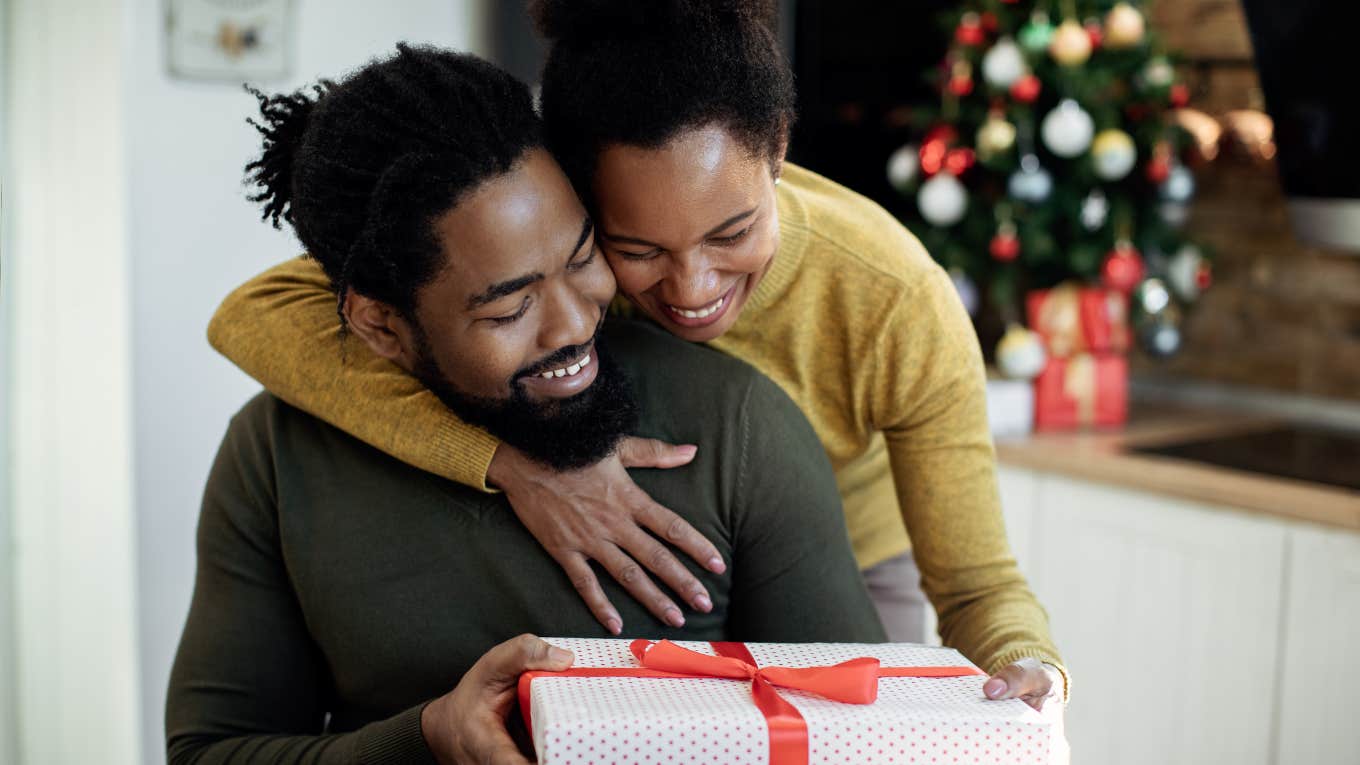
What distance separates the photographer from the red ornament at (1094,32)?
2615 millimetres

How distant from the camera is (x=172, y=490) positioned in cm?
267

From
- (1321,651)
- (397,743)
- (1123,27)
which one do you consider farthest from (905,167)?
(397,743)

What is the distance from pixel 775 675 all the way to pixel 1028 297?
2.06 m

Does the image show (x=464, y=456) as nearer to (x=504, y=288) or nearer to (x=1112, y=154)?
(x=504, y=288)

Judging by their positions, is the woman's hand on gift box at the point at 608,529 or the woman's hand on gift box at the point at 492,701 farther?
the woman's hand on gift box at the point at 608,529

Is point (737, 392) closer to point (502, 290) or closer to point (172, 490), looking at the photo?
point (502, 290)

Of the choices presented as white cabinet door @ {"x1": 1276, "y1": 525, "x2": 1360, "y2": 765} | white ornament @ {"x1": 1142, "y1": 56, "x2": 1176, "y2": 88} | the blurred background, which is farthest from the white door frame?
white cabinet door @ {"x1": 1276, "y1": 525, "x2": 1360, "y2": 765}

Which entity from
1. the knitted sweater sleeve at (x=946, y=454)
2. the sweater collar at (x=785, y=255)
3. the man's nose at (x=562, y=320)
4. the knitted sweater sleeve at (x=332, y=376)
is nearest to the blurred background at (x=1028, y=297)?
the knitted sweater sleeve at (x=332, y=376)

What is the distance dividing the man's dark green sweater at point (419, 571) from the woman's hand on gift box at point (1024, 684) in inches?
8.7

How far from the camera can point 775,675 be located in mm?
916

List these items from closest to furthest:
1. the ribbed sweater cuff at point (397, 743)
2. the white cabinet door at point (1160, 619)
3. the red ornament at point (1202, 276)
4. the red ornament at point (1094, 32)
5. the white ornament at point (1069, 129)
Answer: the ribbed sweater cuff at point (397, 743), the white cabinet door at point (1160, 619), the white ornament at point (1069, 129), the red ornament at point (1094, 32), the red ornament at point (1202, 276)

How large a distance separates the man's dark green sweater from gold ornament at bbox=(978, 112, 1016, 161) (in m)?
1.54

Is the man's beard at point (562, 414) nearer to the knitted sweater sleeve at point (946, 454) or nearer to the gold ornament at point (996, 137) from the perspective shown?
the knitted sweater sleeve at point (946, 454)

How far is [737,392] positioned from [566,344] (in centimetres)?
18
